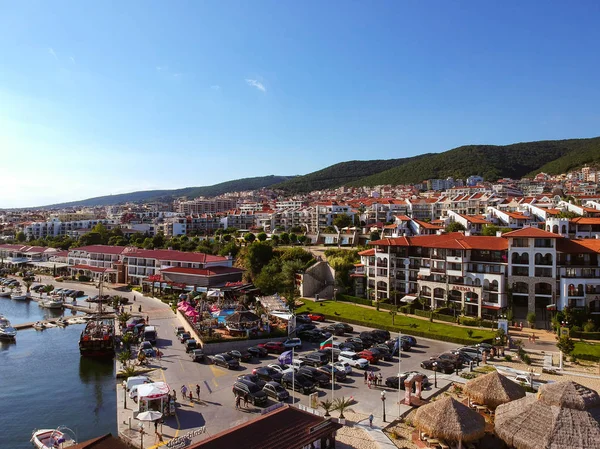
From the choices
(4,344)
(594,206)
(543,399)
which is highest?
(594,206)

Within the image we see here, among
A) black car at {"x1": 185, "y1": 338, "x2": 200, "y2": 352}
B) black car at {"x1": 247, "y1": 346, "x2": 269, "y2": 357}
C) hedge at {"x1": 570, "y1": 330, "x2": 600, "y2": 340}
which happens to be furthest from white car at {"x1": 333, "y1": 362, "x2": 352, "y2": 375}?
hedge at {"x1": 570, "y1": 330, "x2": 600, "y2": 340}

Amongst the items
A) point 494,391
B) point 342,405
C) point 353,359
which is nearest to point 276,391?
point 342,405

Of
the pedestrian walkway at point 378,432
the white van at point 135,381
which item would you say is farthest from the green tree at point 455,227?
the white van at point 135,381

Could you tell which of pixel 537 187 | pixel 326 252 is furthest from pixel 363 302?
pixel 537 187

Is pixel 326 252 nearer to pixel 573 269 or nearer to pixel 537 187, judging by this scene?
pixel 573 269

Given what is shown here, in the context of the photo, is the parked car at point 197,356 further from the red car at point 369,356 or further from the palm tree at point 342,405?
the palm tree at point 342,405

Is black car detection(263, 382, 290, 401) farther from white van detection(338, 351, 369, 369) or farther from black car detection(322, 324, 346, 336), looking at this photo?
black car detection(322, 324, 346, 336)

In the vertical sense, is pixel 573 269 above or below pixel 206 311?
above
